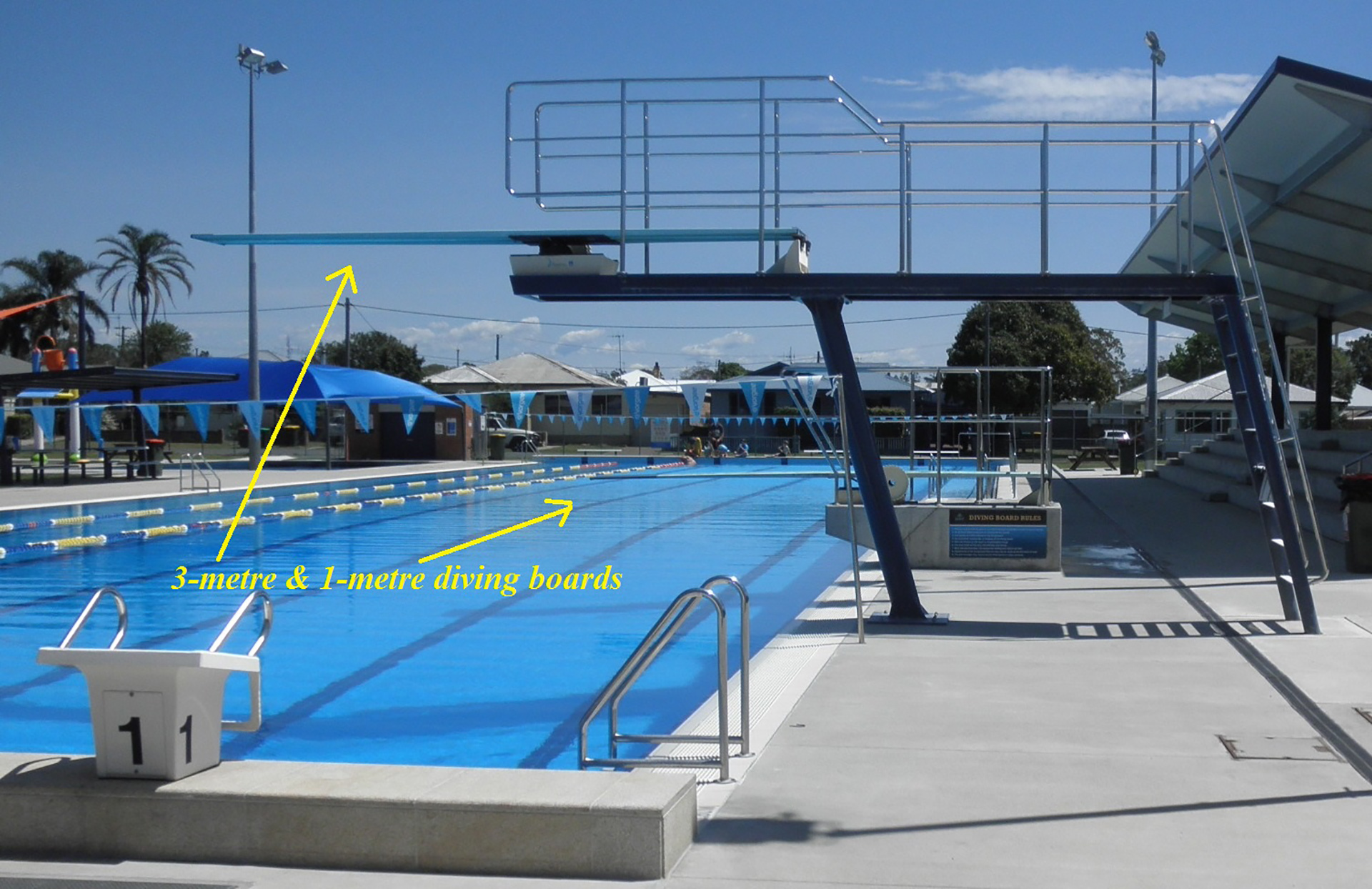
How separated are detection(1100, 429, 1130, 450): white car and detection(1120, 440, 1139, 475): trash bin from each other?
6521mm

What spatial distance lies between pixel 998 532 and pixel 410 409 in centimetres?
2864

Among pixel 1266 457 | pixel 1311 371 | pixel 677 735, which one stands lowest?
pixel 677 735

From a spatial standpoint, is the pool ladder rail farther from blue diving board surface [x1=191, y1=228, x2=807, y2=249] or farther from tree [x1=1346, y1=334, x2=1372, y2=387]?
tree [x1=1346, y1=334, x2=1372, y2=387]

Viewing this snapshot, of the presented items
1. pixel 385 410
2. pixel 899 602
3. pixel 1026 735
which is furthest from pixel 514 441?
pixel 1026 735

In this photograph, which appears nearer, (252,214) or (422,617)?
(422,617)

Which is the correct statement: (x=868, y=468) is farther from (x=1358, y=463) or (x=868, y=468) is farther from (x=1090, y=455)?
(x=1090, y=455)

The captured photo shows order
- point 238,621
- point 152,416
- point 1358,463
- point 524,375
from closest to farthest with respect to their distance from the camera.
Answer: point 238,621, point 1358,463, point 152,416, point 524,375

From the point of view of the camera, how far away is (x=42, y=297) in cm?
6250

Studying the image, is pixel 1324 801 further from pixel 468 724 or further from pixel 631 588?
pixel 631 588

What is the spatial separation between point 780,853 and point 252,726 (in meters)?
2.13

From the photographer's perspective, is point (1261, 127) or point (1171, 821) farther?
point (1261, 127)

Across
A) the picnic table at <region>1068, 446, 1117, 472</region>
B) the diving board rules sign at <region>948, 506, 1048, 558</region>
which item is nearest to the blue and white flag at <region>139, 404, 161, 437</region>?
the picnic table at <region>1068, 446, 1117, 472</region>

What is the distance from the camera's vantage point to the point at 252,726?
15.8ft

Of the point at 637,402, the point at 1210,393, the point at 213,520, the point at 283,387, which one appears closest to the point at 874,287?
the point at 213,520
